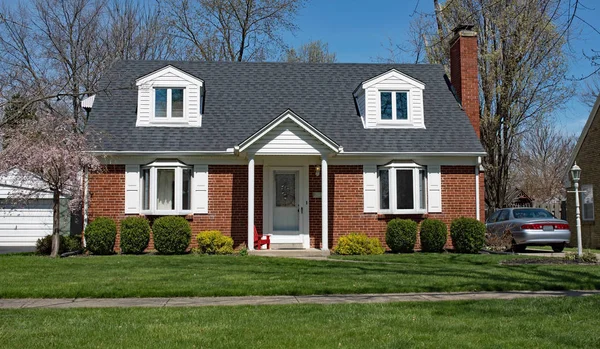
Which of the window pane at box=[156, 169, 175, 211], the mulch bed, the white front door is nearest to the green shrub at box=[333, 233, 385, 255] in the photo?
the white front door

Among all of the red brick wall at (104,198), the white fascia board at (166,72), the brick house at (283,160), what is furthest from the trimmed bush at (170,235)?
the white fascia board at (166,72)

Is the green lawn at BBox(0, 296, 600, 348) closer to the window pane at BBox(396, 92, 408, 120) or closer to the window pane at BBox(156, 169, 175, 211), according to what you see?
the window pane at BBox(156, 169, 175, 211)

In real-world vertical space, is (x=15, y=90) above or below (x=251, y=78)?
below

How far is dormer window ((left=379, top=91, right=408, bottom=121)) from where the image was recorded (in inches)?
788

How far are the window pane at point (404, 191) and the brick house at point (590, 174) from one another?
9330mm

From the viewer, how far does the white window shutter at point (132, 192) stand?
1827cm

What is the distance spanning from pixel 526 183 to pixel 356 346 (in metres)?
49.0

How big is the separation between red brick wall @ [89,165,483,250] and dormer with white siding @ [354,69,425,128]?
1.92 m

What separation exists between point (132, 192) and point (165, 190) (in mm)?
970

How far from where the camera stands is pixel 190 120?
19.3 metres

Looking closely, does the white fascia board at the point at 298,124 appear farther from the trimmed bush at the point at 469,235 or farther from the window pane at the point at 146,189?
the trimmed bush at the point at 469,235

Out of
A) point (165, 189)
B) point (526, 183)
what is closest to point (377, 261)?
point (165, 189)

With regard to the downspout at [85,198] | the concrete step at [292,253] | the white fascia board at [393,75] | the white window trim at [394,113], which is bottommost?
the concrete step at [292,253]

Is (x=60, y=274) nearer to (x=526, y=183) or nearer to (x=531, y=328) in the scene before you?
(x=531, y=328)
